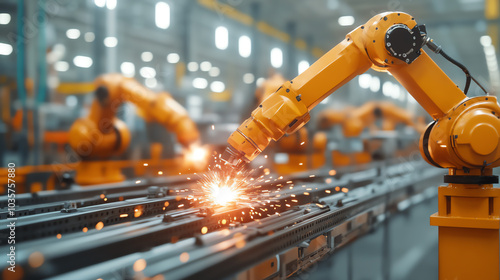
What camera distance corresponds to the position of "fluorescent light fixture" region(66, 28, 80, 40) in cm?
1434

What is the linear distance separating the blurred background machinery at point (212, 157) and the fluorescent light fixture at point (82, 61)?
46.9 inches

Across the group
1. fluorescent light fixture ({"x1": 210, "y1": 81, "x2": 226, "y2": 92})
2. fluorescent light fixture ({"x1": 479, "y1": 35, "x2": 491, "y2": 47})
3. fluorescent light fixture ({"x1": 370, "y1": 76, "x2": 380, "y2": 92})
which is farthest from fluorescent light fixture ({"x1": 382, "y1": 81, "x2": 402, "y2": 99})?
fluorescent light fixture ({"x1": 210, "y1": 81, "x2": 226, "y2": 92})

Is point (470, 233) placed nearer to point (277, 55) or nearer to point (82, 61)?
point (277, 55)

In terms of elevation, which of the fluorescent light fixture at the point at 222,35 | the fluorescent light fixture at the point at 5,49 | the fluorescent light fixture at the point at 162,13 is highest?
the fluorescent light fixture at the point at 162,13

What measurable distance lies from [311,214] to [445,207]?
836 mm

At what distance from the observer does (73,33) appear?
47.6ft

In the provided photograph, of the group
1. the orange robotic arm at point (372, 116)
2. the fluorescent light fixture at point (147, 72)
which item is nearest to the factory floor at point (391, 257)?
the orange robotic arm at point (372, 116)

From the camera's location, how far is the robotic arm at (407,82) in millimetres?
2314

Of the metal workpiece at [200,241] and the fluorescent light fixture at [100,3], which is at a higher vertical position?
the fluorescent light fixture at [100,3]

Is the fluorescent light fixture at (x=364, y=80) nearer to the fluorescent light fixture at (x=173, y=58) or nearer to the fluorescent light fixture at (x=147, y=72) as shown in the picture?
the fluorescent light fixture at (x=173, y=58)

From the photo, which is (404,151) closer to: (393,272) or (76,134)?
(393,272)

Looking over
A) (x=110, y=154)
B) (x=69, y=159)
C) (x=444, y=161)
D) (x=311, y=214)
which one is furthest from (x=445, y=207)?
(x=69, y=159)

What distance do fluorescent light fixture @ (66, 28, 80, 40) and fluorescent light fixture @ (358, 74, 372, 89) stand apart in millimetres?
9430

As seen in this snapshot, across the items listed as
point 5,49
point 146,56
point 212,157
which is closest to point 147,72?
point 146,56
